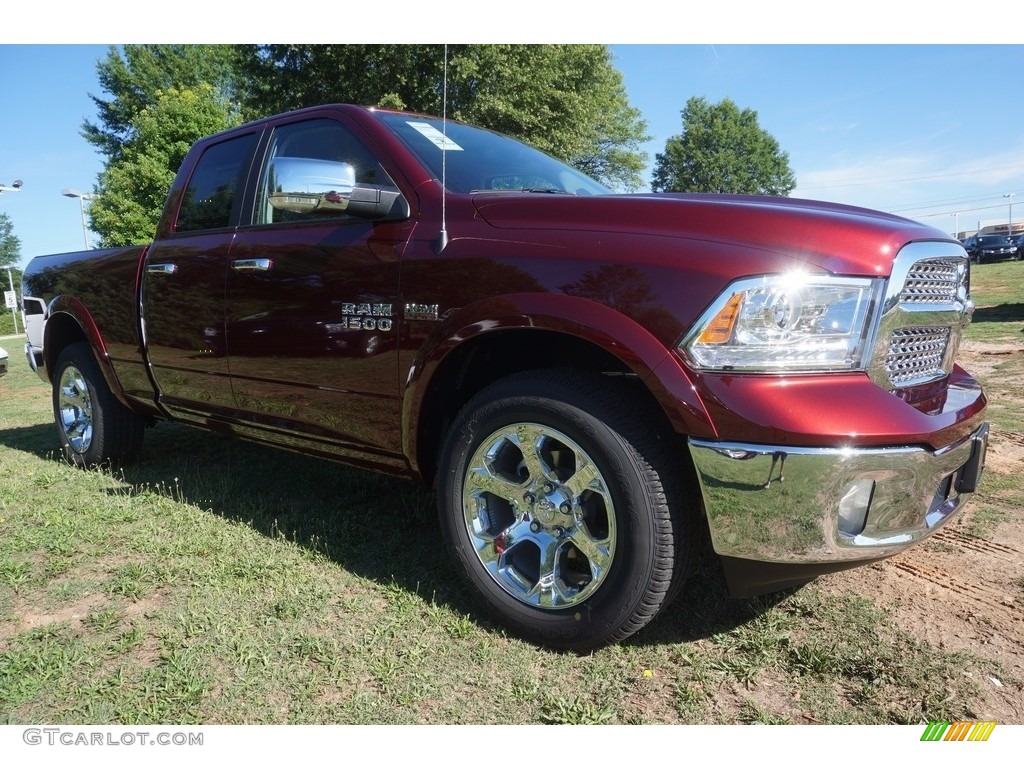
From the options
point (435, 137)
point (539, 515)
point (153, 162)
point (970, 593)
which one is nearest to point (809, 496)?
point (539, 515)

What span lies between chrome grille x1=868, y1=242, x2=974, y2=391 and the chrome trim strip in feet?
0.85

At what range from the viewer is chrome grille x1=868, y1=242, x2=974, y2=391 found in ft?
6.58

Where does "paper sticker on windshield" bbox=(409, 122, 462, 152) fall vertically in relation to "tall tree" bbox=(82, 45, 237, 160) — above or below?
below

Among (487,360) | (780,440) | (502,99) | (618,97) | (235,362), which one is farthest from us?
(618,97)

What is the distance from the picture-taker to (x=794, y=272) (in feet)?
6.32

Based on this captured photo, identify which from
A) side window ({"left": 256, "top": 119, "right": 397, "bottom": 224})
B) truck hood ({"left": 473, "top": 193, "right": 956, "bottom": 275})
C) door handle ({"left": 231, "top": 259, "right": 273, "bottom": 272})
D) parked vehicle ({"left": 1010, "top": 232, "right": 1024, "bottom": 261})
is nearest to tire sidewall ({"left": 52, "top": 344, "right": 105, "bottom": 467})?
door handle ({"left": 231, "top": 259, "right": 273, "bottom": 272})

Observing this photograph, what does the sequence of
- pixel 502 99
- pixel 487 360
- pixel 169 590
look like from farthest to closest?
pixel 502 99
pixel 169 590
pixel 487 360

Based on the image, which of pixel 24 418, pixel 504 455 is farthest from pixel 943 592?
pixel 24 418

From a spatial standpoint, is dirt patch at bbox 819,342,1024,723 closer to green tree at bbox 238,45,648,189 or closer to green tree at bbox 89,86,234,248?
green tree at bbox 238,45,648,189

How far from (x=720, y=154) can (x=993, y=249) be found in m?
20.7

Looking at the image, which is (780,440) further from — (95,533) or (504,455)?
(95,533)

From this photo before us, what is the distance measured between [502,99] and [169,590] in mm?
17193

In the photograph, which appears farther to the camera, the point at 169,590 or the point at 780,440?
the point at 169,590
